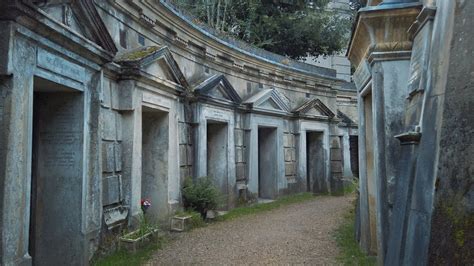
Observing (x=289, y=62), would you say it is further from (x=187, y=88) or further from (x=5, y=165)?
(x=5, y=165)

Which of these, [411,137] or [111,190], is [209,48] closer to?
[111,190]

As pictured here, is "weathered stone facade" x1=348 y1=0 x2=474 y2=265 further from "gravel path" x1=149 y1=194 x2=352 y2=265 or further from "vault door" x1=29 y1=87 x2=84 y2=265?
"vault door" x1=29 y1=87 x2=84 y2=265

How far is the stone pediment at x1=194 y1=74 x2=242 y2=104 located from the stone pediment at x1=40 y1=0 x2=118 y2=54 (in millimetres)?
3378

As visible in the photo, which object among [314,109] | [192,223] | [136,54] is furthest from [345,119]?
[136,54]

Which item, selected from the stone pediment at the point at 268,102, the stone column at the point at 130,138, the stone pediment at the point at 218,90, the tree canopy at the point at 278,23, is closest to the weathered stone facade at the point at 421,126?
the stone column at the point at 130,138

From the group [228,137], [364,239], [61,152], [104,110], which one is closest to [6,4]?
[61,152]

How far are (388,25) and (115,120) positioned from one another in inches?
153

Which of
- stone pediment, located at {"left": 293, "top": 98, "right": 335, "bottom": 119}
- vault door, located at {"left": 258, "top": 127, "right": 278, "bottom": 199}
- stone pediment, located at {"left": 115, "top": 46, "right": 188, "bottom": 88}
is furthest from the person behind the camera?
stone pediment, located at {"left": 293, "top": 98, "right": 335, "bottom": 119}

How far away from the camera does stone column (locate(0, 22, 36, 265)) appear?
11.2 feet

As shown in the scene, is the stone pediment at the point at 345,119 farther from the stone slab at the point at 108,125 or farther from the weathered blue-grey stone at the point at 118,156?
the stone slab at the point at 108,125

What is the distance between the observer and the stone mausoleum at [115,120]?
11.8 feet

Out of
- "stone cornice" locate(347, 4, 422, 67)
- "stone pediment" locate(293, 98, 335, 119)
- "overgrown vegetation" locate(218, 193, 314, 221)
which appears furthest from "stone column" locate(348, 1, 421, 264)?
"stone pediment" locate(293, 98, 335, 119)

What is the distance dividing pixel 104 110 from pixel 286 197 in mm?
7287

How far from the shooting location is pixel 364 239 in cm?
541
